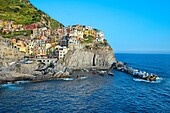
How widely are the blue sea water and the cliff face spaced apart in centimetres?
2813

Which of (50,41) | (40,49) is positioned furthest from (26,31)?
(40,49)

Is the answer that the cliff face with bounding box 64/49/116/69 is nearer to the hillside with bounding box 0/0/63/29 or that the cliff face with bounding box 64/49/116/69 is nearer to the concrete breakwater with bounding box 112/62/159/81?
the concrete breakwater with bounding box 112/62/159/81

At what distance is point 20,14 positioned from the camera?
154 meters

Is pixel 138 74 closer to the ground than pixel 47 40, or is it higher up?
closer to the ground

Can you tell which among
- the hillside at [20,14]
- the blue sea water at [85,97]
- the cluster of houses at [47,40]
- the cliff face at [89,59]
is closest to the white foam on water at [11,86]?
the blue sea water at [85,97]

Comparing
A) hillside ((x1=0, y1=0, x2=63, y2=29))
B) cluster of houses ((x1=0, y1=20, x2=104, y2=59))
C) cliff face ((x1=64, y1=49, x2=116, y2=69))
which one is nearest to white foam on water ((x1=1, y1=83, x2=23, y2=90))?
cluster of houses ((x1=0, y1=20, x2=104, y2=59))

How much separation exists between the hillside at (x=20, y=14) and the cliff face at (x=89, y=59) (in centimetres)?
5560

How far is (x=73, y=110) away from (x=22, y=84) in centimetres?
2881

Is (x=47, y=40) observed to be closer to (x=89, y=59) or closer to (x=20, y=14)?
(x=89, y=59)

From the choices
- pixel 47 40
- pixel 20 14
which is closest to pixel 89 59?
pixel 47 40

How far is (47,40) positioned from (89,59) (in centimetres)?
3018

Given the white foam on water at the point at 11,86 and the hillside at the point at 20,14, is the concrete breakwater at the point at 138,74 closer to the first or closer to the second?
the white foam on water at the point at 11,86

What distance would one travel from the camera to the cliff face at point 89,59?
325 ft

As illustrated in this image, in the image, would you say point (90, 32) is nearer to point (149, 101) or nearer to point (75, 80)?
point (75, 80)
